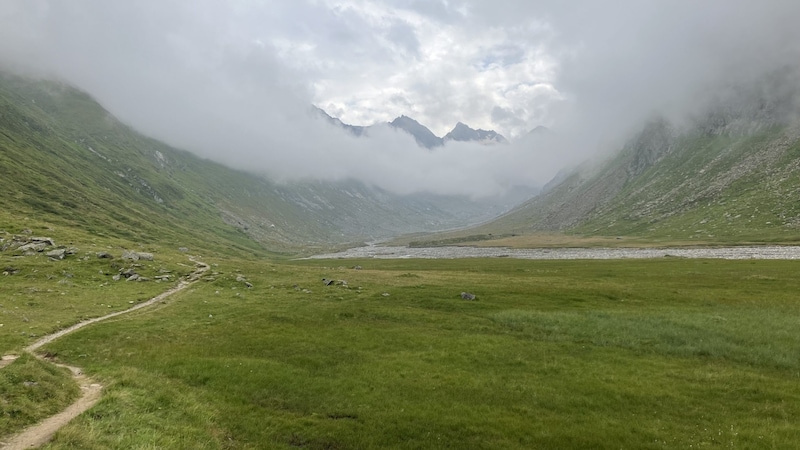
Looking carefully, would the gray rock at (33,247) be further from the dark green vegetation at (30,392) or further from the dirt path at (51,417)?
the dark green vegetation at (30,392)

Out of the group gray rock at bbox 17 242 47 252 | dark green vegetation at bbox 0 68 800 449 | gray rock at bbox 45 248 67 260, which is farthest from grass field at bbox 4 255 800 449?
gray rock at bbox 17 242 47 252

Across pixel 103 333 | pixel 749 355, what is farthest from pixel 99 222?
pixel 749 355

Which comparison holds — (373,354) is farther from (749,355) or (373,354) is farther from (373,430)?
(749,355)

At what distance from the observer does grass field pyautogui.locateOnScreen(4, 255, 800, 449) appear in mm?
19203

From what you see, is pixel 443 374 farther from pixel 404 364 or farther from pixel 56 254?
pixel 56 254

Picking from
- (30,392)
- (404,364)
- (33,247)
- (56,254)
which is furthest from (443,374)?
(33,247)

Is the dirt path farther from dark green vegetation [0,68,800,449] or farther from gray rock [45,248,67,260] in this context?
gray rock [45,248,67,260]

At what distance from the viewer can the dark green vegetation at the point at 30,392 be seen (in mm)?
16438

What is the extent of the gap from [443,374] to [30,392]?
2162 centimetres

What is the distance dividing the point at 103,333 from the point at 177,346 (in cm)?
720

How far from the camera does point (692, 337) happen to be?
3544cm

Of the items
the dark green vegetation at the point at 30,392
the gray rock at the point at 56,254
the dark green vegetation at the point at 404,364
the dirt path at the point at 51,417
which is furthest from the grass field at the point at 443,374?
the gray rock at the point at 56,254

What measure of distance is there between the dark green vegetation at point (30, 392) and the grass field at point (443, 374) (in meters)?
1.97

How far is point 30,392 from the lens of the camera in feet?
60.7
